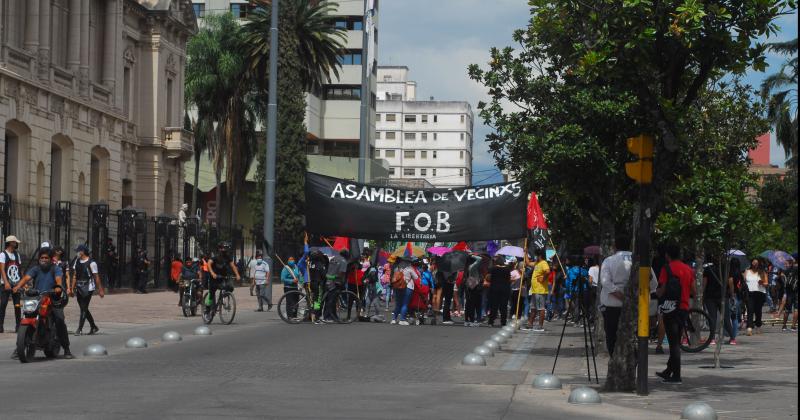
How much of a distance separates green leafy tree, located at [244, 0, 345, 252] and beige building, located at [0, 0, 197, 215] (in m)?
4.92

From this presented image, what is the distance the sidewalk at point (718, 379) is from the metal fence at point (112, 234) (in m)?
18.8

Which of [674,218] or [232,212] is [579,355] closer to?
[674,218]

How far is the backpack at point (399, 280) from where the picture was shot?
26969 millimetres

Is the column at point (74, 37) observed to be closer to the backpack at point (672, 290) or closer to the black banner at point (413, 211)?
the black banner at point (413, 211)

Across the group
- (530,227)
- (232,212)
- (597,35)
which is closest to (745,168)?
(530,227)

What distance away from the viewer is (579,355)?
64.8 ft

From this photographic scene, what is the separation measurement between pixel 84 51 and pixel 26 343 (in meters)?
37.9

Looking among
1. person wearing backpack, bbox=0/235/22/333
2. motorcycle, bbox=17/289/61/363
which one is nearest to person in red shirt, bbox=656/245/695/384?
motorcycle, bbox=17/289/61/363

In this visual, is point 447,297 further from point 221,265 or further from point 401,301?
point 221,265

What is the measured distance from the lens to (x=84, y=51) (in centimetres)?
5247

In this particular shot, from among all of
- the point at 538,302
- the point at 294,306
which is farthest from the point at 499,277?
the point at 294,306

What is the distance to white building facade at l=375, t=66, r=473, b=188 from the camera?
14562 centimetres

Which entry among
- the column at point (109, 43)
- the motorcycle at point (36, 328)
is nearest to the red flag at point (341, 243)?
the motorcycle at point (36, 328)

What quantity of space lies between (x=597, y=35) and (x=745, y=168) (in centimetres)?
1023
